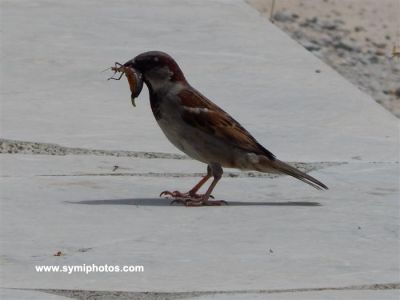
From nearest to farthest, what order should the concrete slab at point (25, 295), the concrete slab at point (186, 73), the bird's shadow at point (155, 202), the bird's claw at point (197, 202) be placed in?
the concrete slab at point (25, 295) → the bird's shadow at point (155, 202) → the bird's claw at point (197, 202) → the concrete slab at point (186, 73)

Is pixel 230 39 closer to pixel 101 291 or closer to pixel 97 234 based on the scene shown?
pixel 97 234

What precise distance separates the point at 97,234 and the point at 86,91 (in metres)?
2.91

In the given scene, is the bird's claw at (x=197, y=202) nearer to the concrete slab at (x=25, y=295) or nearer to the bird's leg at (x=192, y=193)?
the bird's leg at (x=192, y=193)

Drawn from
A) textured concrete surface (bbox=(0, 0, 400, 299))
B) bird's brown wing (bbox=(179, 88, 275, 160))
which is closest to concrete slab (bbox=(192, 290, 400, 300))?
textured concrete surface (bbox=(0, 0, 400, 299))

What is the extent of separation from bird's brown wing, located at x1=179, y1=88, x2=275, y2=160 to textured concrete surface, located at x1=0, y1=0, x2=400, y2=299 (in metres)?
0.22

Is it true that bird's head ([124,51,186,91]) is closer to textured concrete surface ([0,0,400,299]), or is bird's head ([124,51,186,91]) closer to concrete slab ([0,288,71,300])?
textured concrete surface ([0,0,400,299])

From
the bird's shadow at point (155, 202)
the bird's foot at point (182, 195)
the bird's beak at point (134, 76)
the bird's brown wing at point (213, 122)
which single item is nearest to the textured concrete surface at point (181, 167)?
the bird's shadow at point (155, 202)

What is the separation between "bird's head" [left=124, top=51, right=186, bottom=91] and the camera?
5.87 m

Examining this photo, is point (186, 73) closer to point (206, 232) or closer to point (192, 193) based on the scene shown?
point (192, 193)

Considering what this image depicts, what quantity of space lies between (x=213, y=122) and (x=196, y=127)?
9cm

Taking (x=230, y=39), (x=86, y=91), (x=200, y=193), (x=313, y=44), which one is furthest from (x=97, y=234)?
(x=313, y=44)

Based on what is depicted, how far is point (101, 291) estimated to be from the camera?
13.1 ft

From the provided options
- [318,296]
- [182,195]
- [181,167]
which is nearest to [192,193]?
[182,195]

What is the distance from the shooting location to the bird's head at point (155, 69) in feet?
19.3
